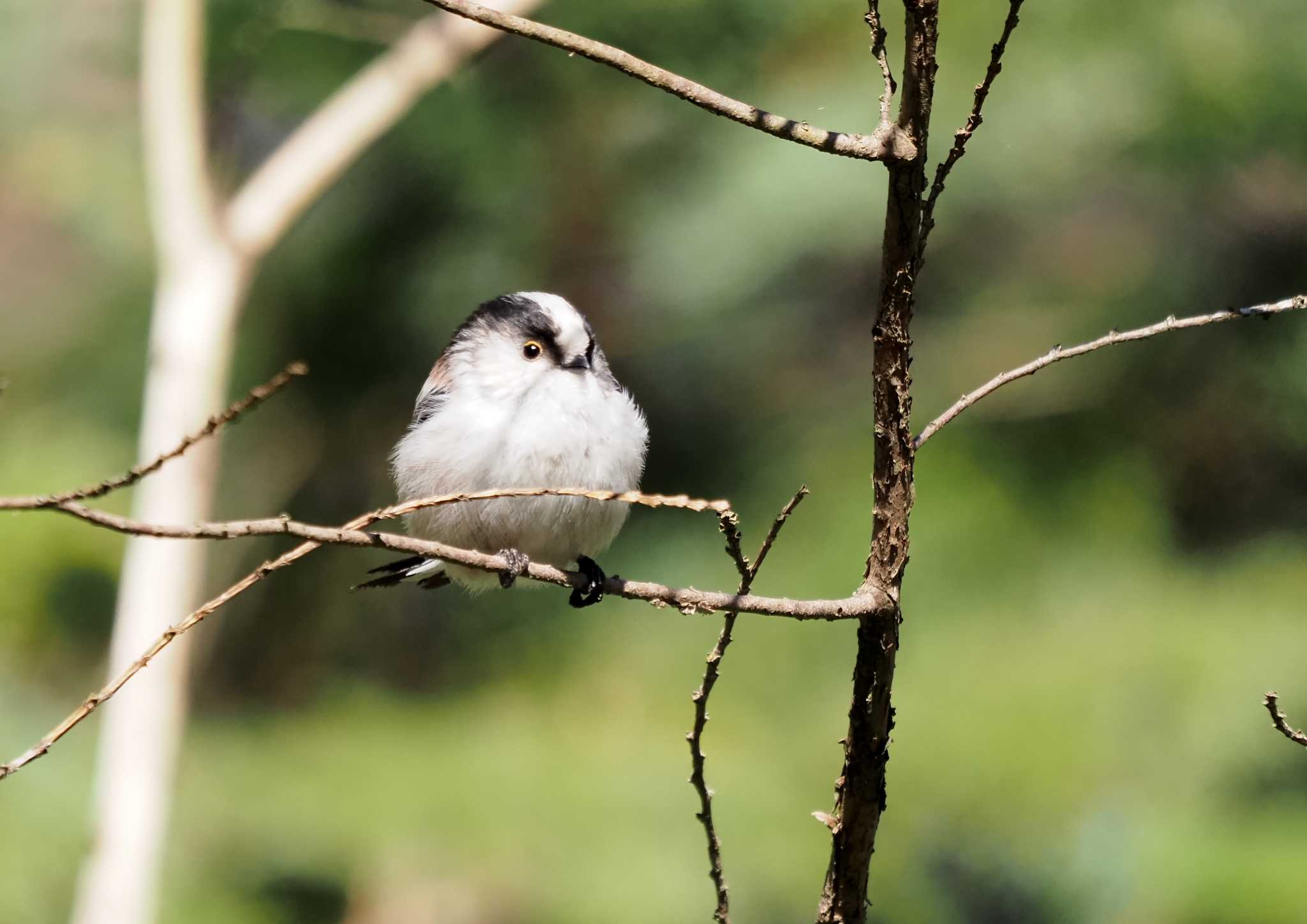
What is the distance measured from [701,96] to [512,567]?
2.43ft

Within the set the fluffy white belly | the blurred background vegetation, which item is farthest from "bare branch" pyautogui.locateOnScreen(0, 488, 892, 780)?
the blurred background vegetation

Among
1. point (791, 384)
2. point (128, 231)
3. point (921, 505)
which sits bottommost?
point (921, 505)

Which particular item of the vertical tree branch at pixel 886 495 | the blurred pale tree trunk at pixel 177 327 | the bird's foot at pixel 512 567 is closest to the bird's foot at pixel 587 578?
the bird's foot at pixel 512 567

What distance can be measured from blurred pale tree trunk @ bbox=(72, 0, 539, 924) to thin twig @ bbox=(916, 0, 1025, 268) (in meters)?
3.24

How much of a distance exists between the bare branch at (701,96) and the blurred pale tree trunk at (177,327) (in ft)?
10.4

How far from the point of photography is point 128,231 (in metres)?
6.16

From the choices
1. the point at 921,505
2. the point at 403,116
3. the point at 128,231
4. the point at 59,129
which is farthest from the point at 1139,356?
the point at 59,129

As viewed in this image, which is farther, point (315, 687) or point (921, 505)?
point (315, 687)

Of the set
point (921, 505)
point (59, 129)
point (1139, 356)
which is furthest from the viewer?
point (59, 129)

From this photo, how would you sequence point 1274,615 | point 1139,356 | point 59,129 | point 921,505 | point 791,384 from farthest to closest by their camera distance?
point 59,129 < point 791,384 < point 1139,356 < point 921,505 < point 1274,615

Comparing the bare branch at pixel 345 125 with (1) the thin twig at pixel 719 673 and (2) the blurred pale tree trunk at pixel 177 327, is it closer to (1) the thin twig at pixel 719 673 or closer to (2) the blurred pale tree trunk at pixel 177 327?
(2) the blurred pale tree trunk at pixel 177 327

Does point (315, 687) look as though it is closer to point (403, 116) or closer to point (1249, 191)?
point (403, 116)

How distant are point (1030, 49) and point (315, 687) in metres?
3.93

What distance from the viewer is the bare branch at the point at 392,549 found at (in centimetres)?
145
